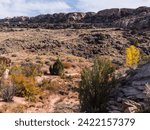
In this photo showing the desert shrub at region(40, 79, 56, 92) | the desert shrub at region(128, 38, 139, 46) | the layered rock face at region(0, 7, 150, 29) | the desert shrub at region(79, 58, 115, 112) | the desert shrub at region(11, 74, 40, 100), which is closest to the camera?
the desert shrub at region(79, 58, 115, 112)

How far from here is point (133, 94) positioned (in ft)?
49.5

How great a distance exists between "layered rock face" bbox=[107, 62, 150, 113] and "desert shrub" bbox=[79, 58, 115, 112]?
411 mm

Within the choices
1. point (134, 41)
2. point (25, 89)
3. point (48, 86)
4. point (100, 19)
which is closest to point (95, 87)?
point (25, 89)

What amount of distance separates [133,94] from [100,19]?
74978 mm

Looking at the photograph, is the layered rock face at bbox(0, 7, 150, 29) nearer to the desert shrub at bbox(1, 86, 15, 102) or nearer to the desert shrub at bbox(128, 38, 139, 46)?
the desert shrub at bbox(128, 38, 139, 46)

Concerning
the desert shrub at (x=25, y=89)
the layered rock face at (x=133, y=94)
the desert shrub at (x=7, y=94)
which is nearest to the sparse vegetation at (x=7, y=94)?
the desert shrub at (x=7, y=94)

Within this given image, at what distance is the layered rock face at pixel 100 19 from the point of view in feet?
246

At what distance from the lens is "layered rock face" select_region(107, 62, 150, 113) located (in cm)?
1385

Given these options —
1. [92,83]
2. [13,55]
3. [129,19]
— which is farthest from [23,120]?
[129,19]

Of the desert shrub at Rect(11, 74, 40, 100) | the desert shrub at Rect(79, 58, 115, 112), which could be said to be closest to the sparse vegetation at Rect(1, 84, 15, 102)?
the desert shrub at Rect(11, 74, 40, 100)

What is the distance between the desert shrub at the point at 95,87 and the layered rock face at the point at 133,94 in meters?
0.41

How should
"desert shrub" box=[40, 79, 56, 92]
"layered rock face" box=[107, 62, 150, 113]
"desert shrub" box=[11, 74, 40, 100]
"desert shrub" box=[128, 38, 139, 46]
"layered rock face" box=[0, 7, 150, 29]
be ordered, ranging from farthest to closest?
"layered rock face" box=[0, 7, 150, 29]
"desert shrub" box=[128, 38, 139, 46]
"desert shrub" box=[40, 79, 56, 92]
"desert shrub" box=[11, 74, 40, 100]
"layered rock face" box=[107, 62, 150, 113]

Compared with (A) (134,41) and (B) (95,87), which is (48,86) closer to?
(B) (95,87)

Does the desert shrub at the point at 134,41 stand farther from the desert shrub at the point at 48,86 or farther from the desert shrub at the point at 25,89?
the desert shrub at the point at 25,89
